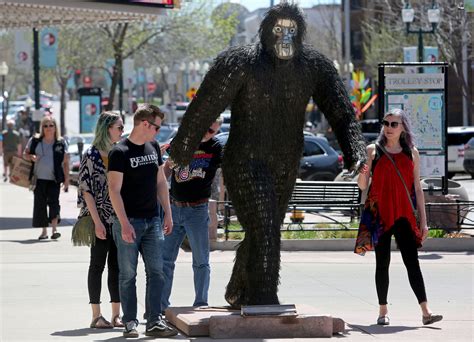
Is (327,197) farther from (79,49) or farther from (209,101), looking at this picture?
(79,49)

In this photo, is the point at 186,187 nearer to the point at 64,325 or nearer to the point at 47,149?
the point at 64,325

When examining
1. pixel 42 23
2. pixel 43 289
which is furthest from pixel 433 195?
pixel 42 23

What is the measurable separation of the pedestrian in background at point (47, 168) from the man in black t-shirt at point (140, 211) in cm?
717

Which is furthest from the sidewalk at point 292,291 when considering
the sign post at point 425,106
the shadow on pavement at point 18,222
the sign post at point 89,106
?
the sign post at point 89,106

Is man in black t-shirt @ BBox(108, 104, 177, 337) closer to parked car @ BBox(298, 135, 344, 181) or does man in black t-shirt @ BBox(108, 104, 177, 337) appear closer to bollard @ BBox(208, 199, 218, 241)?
bollard @ BBox(208, 199, 218, 241)

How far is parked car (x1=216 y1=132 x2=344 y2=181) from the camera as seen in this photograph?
25469mm

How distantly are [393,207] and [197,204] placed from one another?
1.60 m

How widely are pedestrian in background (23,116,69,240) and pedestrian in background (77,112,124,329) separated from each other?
628 centimetres

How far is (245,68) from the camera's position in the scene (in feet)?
27.8

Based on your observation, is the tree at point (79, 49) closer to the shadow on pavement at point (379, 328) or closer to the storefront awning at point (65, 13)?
the storefront awning at point (65, 13)

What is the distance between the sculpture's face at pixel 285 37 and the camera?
333 inches

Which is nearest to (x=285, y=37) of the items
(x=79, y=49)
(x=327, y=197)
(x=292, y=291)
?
(x=292, y=291)

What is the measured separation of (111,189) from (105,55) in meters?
46.8

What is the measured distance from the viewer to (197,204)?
9.48 metres
